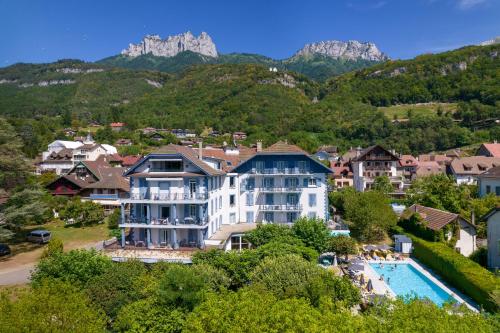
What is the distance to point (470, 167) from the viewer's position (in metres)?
70.8

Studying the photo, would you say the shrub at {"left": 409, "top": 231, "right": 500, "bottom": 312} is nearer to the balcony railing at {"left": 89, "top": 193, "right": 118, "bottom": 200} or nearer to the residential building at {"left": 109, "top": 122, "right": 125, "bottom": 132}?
the balcony railing at {"left": 89, "top": 193, "right": 118, "bottom": 200}

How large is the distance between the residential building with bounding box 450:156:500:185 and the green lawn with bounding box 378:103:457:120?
70201 mm

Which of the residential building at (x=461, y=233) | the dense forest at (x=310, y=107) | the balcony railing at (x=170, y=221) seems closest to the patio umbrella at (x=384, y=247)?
the residential building at (x=461, y=233)

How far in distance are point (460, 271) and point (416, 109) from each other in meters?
139

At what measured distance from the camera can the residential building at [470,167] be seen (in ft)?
231

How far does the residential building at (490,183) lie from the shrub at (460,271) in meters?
22.5

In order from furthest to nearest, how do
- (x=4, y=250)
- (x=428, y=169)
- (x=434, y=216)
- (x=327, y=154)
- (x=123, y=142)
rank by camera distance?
(x=123, y=142)
(x=327, y=154)
(x=428, y=169)
(x=434, y=216)
(x=4, y=250)

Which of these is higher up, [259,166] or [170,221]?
[259,166]

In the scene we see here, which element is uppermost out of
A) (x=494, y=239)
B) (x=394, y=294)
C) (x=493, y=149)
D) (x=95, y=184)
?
(x=493, y=149)

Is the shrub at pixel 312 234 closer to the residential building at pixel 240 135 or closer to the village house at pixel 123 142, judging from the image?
the residential building at pixel 240 135

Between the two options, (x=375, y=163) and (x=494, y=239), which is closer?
(x=494, y=239)

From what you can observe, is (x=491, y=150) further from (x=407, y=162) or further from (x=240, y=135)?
(x=240, y=135)

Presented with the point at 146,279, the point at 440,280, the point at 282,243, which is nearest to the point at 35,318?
the point at 146,279

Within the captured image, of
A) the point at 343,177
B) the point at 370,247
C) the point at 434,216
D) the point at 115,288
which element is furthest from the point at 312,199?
the point at 343,177
